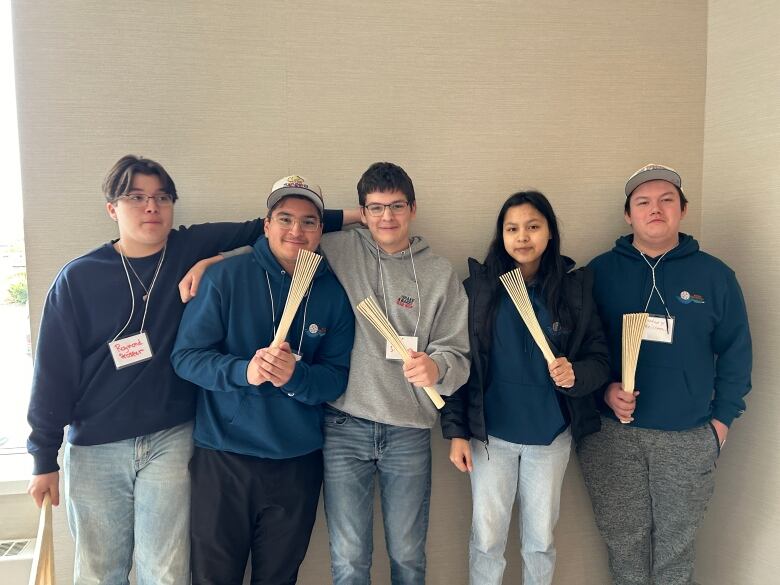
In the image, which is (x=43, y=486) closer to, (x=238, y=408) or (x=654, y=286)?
(x=238, y=408)

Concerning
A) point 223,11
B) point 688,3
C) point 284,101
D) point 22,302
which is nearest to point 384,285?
point 284,101

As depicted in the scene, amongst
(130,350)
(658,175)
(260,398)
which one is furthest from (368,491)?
(658,175)

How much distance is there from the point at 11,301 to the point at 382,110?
1.84 metres

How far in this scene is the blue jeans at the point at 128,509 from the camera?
152 centimetres

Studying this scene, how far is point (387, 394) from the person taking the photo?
1.63 meters

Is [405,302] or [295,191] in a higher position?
[295,191]

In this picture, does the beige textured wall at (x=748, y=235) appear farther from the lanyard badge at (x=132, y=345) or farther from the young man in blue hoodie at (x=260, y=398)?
the lanyard badge at (x=132, y=345)

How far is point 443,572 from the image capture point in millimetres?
2082

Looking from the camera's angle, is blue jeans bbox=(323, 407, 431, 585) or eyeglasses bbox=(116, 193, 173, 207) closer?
eyeglasses bbox=(116, 193, 173, 207)

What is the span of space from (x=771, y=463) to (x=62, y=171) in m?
3.00

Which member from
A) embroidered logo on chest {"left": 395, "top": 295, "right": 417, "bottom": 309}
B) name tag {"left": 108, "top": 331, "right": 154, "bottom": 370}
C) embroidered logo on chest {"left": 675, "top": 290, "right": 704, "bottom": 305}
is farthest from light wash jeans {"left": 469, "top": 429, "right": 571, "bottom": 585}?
name tag {"left": 108, "top": 331, "right": 154, "bottom": 370}

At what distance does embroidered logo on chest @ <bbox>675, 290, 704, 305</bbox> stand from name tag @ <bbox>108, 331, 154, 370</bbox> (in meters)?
1.93

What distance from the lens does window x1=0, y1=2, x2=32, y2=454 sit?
1.98 metres

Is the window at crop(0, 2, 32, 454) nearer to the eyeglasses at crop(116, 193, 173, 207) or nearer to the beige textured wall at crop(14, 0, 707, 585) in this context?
the beige textured wall at crop(14, 0, 707, 585)
